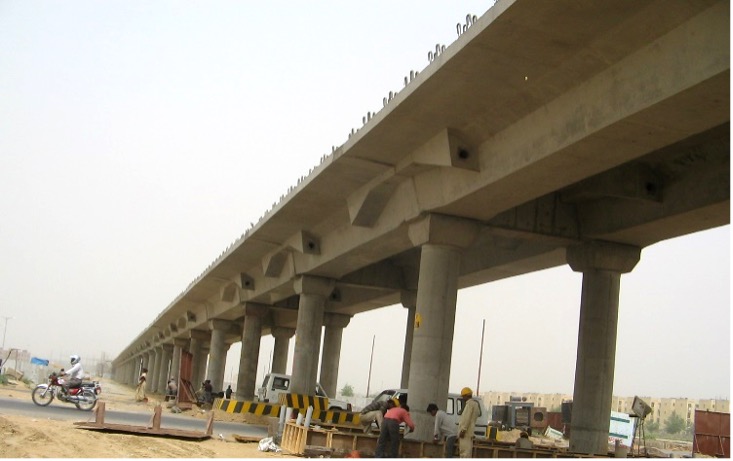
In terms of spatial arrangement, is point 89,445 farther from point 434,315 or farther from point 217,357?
point 217,357

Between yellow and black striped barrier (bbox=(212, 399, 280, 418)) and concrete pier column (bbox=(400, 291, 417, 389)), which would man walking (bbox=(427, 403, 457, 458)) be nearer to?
yellow and black striped barrier (bbox=(212, 399, 280, 418))

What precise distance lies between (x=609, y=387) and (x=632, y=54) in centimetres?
1164

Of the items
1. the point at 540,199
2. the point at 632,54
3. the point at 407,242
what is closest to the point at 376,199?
the point at 407,242

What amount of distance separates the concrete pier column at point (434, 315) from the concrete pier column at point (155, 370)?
80397mm

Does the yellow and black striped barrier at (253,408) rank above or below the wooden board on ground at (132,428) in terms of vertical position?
below

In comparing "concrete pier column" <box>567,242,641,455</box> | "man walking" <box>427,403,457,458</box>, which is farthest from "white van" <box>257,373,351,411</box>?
"man walking" <box>427,403,457,458</box>

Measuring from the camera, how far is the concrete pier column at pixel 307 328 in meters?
34.2

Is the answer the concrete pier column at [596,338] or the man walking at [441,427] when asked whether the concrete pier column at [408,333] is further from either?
the man walking at [441,427]

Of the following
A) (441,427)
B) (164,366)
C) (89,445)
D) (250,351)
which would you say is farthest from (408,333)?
(164,366)

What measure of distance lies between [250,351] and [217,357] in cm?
947

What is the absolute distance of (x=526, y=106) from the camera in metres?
16.6

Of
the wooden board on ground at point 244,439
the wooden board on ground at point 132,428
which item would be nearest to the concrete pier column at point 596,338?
the wooden board on ground at point 244,439

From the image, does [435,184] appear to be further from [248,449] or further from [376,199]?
[248,449]

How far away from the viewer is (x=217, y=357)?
5472 centimetres
